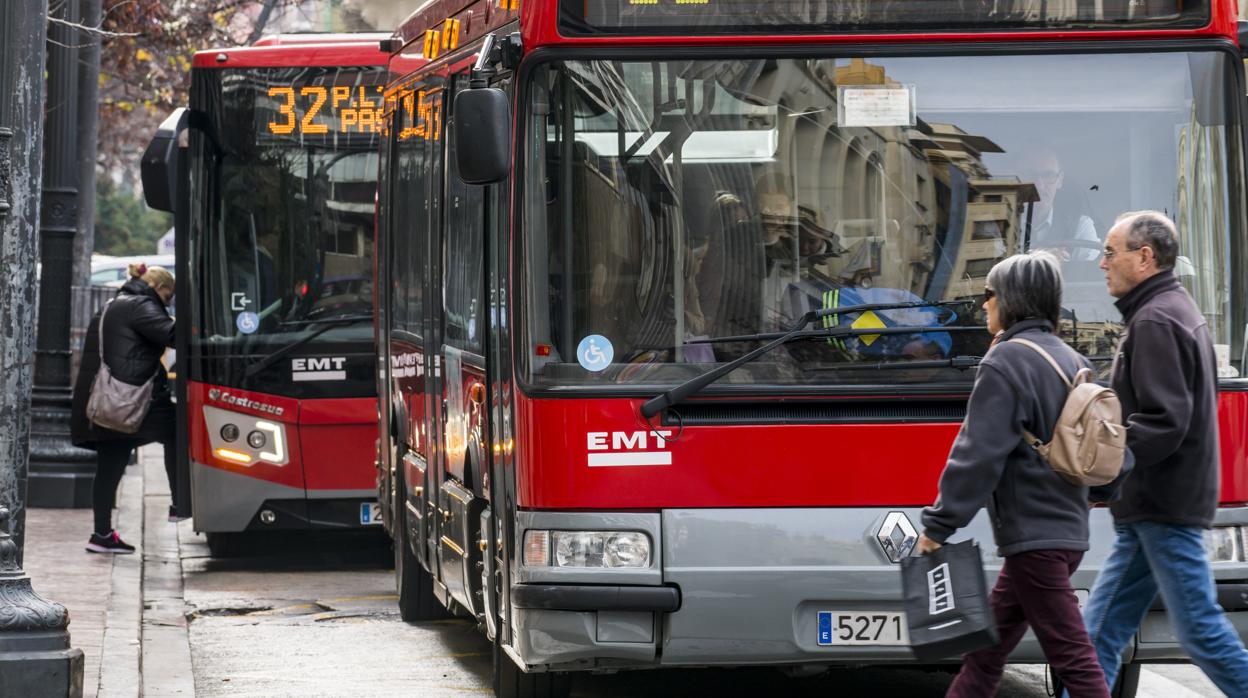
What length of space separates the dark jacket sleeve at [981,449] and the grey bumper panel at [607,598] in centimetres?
115

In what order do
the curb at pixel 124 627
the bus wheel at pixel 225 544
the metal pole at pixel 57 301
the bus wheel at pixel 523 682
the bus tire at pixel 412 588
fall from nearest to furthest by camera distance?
the bus wheel at pixel 523 682
the curb at pixel 124 627
the bus tire at pixel 412 588
the bus wheel at pixel 225 544
the metal pole at pixel 57 301

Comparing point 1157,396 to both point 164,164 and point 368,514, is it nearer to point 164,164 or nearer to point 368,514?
point 368,514

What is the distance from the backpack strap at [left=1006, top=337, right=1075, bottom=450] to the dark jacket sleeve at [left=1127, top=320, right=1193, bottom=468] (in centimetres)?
36

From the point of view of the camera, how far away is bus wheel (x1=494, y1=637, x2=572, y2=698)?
744 cm

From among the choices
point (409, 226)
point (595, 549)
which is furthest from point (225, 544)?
point (595, 549)

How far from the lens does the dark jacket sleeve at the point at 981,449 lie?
547 centimetres

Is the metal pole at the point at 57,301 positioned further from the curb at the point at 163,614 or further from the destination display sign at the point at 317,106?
the destination display sign at the point at 317,106

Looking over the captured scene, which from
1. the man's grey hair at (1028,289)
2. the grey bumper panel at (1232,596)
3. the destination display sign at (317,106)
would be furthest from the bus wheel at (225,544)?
the man's grey hair at (1028,289)

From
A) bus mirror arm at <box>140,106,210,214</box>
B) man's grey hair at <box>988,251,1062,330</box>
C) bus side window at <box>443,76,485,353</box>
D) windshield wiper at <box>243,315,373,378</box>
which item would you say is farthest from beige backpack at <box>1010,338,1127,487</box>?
bus mirror arm at <box>140,106,210,214</box>

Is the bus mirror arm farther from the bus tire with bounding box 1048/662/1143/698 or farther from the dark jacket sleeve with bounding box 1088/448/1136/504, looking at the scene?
the dark jacket sleeve with bounding box 1088/448/1136/504

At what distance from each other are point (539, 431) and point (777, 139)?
117 centimetres

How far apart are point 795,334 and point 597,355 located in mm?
616

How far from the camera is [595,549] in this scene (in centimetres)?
645

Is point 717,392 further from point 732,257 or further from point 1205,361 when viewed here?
point 1205,361
